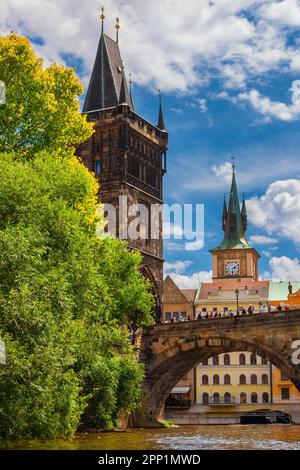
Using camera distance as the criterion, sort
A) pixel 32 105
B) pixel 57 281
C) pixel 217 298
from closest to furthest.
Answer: pixel 57 281
pixel 32 105
pixel 217 298

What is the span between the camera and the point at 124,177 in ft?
225

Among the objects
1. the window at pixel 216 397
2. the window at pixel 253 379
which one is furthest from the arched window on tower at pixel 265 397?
the window at pixel 216 397

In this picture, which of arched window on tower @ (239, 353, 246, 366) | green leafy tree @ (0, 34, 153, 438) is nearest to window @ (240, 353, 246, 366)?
arched window on tower @ (239, 353, 246, 366)

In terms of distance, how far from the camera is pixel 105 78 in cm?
7525

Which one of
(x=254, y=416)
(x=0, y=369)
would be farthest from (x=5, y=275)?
(x=254, y=416)

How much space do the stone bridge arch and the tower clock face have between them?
5273 cm

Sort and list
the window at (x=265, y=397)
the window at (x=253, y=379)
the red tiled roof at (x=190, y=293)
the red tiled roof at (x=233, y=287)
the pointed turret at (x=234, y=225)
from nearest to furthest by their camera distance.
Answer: the window at (x=265, y=397) < the window at (x=253, y=379) < the red tiled roof at (x=233, y=287) < the red tiled roof at (x=190, y=293) < the pointed turret at (x=234, y=225)

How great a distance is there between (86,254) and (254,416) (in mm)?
40515

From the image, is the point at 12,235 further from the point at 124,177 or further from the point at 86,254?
the point at 124,177

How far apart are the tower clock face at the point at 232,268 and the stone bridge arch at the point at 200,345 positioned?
52728 mm

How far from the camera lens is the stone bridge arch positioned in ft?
162

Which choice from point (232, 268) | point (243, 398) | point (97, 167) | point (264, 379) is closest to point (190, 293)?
point (264, 379)

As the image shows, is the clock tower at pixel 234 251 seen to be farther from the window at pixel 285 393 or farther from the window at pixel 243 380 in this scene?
the window at pixel 285 393

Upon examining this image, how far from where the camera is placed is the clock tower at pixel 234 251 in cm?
11038
